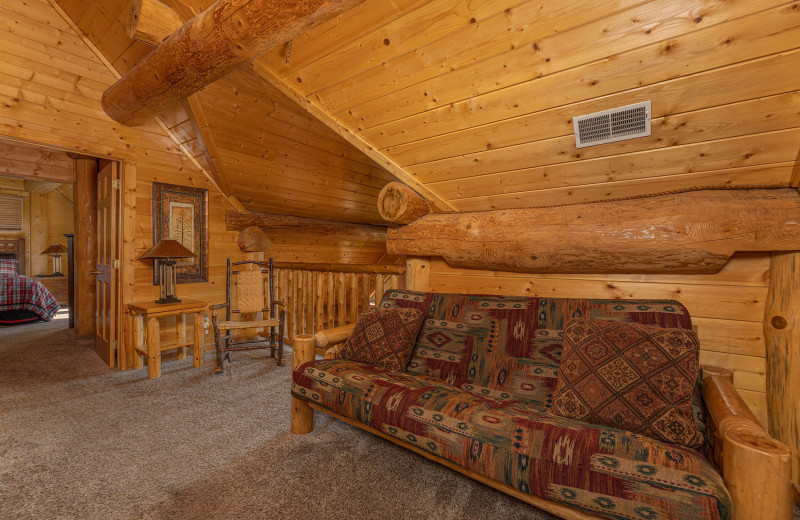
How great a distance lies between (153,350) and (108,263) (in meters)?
1.01

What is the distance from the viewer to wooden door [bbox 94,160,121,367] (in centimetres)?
316

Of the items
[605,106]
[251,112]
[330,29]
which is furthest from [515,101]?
[251,112]

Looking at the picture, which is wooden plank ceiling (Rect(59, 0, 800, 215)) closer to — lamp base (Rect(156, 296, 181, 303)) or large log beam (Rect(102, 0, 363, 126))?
large log beam (Rect(102, 0, 363, 126))

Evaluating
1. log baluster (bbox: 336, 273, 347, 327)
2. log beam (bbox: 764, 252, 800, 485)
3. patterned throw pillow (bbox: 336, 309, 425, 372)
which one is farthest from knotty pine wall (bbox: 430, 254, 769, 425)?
log baluster (bbox: 336, 273, 347, 327)

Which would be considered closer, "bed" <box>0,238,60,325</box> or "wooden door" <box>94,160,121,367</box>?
"wooden door" <box>94,160,121,367</box>

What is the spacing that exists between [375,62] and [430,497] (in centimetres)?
211

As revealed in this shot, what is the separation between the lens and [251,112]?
3.03m

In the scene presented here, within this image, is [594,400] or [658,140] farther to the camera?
[658,140]

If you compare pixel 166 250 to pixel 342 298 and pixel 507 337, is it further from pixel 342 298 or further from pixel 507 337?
pixel 507 337

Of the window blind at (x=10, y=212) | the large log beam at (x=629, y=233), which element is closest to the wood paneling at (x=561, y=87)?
the large log beam at (x=629, y=233)

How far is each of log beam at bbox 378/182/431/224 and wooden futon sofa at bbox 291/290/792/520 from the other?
0.57m

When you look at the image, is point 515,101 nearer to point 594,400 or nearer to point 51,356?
point 594,400

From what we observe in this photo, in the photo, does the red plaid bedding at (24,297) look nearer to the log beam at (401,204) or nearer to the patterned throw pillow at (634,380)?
the log beam at (401,204)

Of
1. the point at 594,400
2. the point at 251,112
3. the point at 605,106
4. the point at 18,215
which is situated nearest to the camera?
the point at 594,400
